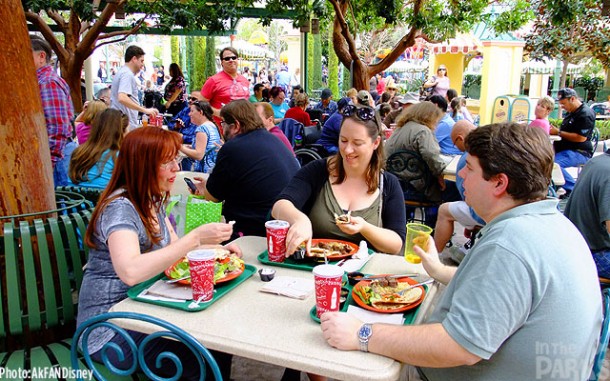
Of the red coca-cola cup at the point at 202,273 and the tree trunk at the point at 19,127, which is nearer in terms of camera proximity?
the red coca-cola cup at the point at 202,273

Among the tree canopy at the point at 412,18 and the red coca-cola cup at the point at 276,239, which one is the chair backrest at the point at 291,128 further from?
the red coca-cola cup at the point at 276,239

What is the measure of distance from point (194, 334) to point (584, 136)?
6398 mm

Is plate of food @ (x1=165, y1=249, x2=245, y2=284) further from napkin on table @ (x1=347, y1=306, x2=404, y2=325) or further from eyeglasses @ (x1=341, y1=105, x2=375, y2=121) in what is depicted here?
eyeglasses @ (x1=341, y1=105, x2=375, y2=121)

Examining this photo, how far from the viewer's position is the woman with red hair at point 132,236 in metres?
1.83

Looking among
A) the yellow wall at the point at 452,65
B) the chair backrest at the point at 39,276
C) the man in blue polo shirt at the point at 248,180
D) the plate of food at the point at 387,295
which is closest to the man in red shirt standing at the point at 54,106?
the man in blue polo shirt at the point at 248,180

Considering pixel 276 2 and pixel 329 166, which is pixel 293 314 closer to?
pixel 329 166

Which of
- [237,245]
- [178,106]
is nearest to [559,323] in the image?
[237,245]

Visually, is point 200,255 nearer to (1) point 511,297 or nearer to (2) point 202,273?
(2) point 202,273

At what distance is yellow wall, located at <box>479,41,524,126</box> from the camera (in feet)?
49.3

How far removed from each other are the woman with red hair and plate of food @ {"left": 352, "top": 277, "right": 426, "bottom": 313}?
1.88ft

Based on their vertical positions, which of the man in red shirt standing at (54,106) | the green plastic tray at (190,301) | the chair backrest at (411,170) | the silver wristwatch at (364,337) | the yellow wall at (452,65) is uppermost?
the yellow wall at (452,65)

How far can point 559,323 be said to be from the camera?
1344mm

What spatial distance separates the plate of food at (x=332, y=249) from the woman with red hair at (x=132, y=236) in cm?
46

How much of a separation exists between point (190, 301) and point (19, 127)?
4.22 feet
